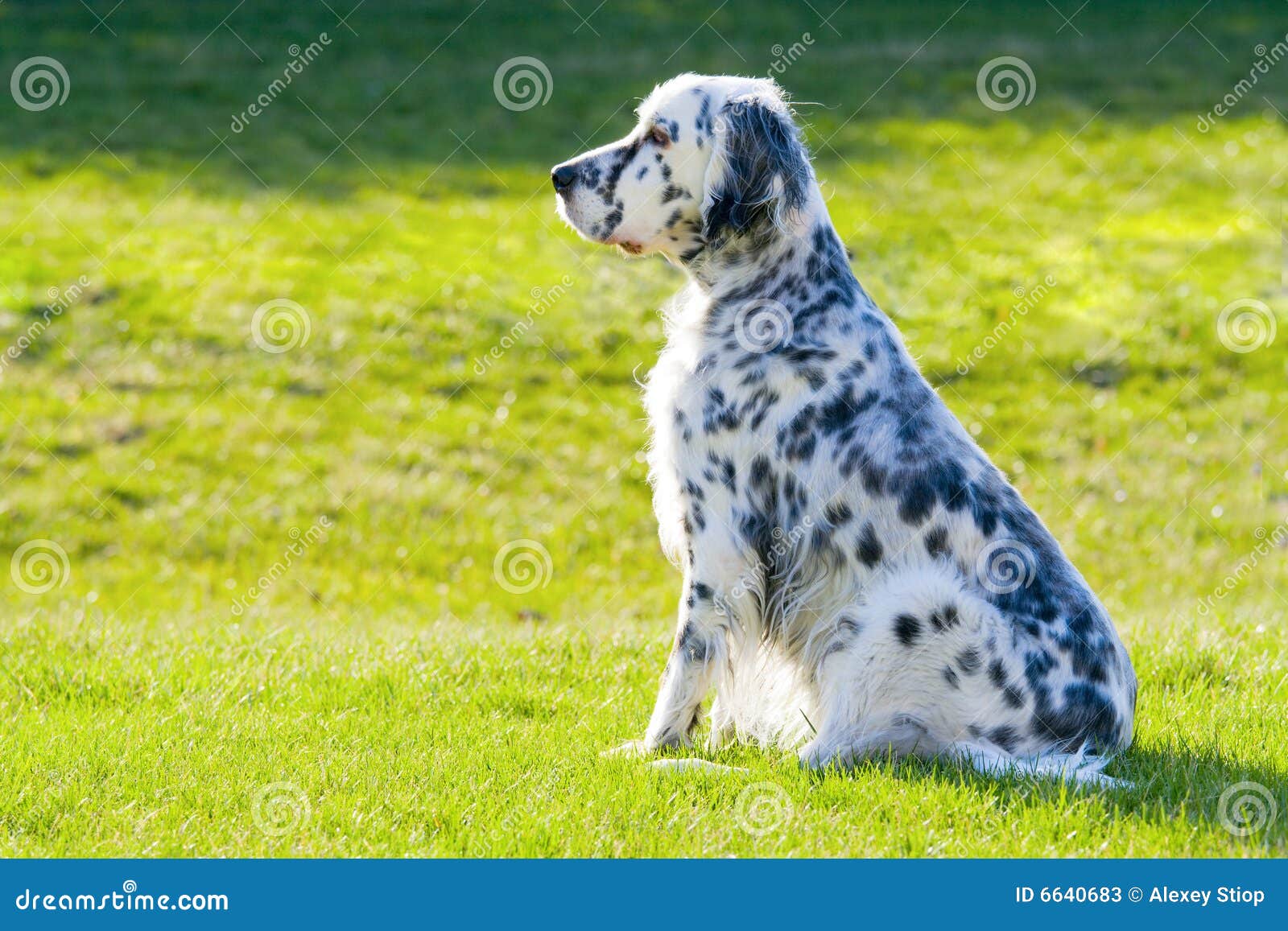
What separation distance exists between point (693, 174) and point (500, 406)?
25.1 feet

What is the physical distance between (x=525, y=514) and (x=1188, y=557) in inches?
198

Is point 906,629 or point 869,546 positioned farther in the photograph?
point 869,546

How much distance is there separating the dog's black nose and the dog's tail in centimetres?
256

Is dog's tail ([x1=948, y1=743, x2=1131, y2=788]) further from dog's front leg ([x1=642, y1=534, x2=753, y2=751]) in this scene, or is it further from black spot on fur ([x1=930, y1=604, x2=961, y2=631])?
dog's front leg ([x1=642, y1=534, x2=753, y2=751])

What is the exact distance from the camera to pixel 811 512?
16.2ft

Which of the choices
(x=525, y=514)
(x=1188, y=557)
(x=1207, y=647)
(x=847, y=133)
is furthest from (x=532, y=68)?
(x=1207, y=647)

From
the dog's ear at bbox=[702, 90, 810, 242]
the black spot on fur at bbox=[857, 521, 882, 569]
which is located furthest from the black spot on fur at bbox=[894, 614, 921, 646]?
the dog's ear at bbox=[702, 90, 810, 242]

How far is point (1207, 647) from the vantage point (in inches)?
251

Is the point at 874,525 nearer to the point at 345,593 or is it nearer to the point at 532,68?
the point at 345,593

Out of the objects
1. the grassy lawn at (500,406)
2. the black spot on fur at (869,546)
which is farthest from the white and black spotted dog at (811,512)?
the grassy lawn at (500,406)

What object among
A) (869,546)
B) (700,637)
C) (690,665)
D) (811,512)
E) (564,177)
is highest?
(564,177)

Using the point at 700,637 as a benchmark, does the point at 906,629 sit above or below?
above

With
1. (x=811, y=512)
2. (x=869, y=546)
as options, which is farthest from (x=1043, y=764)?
(x=811, y=512)

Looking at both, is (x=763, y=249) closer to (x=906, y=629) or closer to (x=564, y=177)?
(x=564, y=177)
